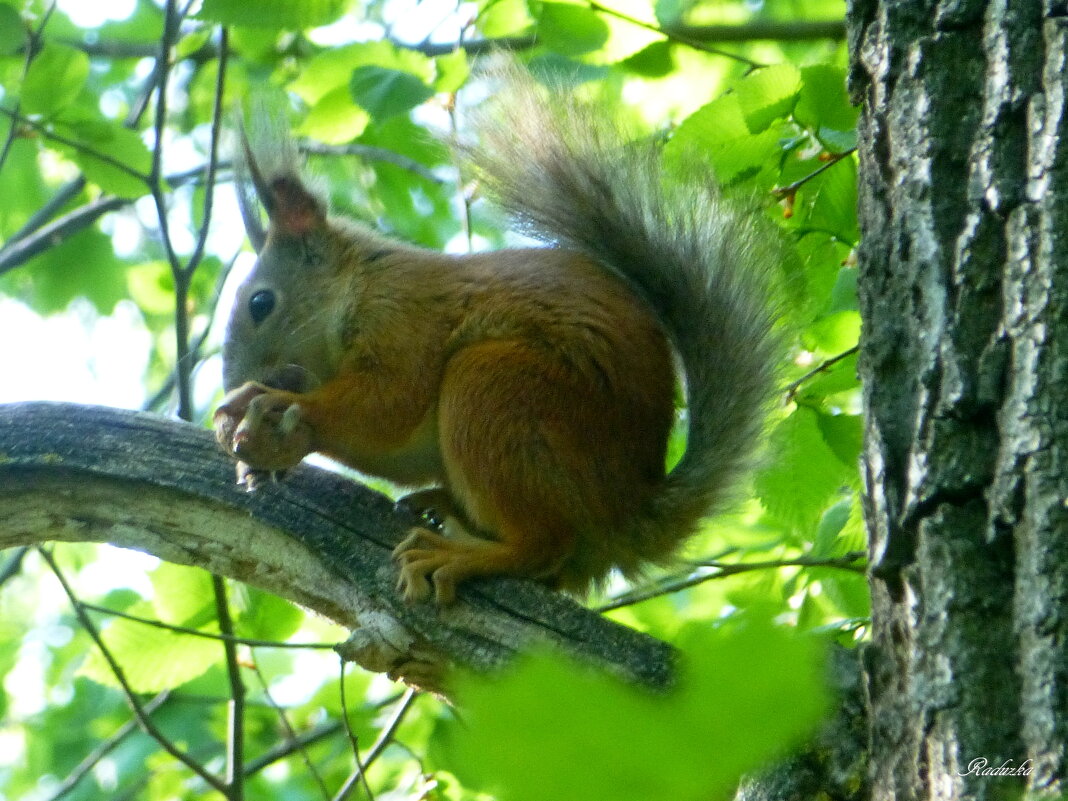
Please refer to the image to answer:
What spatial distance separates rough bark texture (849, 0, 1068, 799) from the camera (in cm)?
105

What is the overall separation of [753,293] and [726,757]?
6.09 feet

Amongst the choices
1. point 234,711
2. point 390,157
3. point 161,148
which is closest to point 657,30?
point 161,148

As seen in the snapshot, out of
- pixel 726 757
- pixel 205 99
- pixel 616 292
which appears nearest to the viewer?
pixel 726 757

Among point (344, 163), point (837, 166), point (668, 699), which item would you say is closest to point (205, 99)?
point (344, 163)

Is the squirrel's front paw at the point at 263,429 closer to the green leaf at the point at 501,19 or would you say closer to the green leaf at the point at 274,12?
the green leaf at the point at 274,12

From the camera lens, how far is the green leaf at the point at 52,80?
8.20 feet

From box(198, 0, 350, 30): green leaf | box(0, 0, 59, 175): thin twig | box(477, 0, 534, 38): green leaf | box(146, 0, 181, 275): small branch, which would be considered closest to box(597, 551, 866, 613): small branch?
box(146, 0, 181, 275): small branch

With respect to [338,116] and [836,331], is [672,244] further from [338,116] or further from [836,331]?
[338,116]

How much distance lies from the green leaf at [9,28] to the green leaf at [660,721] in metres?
2.72

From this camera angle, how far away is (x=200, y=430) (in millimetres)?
2033

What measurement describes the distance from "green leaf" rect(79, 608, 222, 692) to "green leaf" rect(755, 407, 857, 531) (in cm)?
122

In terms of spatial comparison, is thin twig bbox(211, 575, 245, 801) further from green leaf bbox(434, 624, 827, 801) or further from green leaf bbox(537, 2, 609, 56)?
green leaf bbox(434, 624, 827, 801)

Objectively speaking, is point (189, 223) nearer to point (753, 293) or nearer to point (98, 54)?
point (98, 54)

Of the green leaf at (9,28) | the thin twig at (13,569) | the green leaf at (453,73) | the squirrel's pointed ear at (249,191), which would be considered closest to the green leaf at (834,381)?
the green leaf at (453,73)
